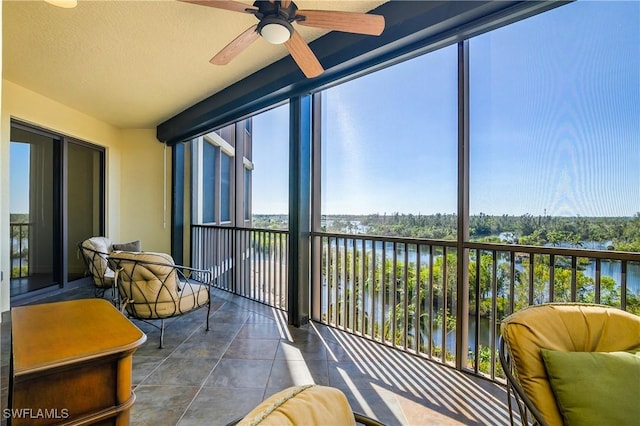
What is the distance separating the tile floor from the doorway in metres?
1.44

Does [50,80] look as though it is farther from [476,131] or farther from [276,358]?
[476,131]

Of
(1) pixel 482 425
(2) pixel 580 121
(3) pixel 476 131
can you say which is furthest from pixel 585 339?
(3) pixel 476 131

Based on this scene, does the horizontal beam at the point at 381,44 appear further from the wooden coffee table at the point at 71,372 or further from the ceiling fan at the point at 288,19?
the wooden coffee table at the point at 71,372

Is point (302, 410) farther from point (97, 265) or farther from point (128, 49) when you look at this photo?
point (97, 265)

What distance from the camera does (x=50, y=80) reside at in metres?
3.52

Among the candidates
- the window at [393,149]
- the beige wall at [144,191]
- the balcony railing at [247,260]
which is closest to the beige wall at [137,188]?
the beige wall at [144,191]

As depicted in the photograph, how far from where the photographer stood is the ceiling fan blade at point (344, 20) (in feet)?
5.82

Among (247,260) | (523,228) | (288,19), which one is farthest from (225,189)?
(523,228)

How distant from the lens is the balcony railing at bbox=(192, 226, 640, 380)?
1.91m

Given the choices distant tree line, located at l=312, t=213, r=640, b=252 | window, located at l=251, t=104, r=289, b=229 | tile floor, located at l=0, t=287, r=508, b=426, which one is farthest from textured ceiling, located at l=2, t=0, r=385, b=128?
tile floor, located at l=0, t=287, r=508, b=426

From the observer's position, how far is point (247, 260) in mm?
4258

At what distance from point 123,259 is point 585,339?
3143mm

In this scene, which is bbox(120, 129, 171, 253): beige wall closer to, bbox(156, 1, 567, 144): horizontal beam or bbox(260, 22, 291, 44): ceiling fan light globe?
bbox(156, 1, 567, 144): horizontal beam

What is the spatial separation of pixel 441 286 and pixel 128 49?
3507mm
